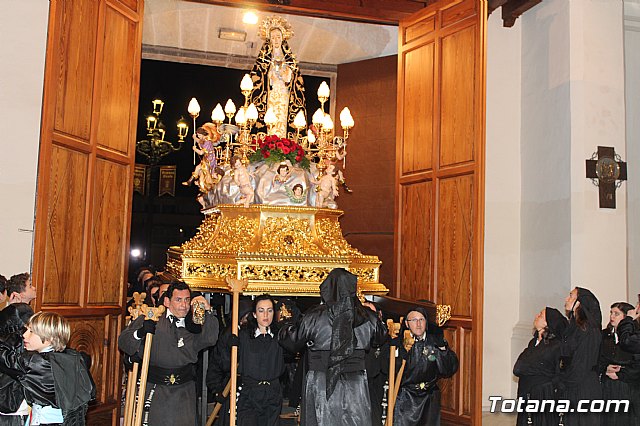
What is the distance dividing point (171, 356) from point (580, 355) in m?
2.93

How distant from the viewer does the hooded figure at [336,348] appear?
500 centimetres

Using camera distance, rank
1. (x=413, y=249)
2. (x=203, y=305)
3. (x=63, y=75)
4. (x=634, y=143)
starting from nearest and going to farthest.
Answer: (x=203, y=305) → (x=63, y=75) → (x=413, y=249) → (x=634, y=143)

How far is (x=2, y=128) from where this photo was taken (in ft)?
22.4

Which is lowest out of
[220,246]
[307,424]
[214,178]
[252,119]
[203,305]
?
[307,424]

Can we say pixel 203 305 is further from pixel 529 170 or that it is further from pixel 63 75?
pixel 529 170

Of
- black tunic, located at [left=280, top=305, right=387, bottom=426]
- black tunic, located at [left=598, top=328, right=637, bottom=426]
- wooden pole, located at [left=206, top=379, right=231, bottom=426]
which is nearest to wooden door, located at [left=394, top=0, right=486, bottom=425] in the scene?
black tunic, located at [left=598, top=328, right=637, bottom=426]

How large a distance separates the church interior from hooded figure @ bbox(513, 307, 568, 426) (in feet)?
3.65

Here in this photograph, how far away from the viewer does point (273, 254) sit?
6.77 metres

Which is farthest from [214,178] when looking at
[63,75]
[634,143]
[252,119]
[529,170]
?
[634,143]

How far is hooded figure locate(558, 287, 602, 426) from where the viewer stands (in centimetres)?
533

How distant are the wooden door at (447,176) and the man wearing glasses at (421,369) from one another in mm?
1112

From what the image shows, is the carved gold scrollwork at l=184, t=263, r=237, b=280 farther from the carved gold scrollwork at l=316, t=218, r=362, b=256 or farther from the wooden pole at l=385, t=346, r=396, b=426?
the wooden pole at l=385, t=346, r=396, b=426

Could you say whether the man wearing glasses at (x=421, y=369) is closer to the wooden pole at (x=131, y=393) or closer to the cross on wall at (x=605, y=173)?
the wooden pole at (x=131, y=393)

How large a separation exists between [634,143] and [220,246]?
16.7 ft
